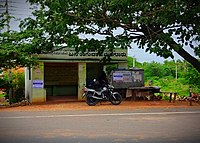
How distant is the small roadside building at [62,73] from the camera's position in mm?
15398

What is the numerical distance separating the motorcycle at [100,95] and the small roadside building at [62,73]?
1.14m

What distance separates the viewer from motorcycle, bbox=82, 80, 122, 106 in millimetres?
13625

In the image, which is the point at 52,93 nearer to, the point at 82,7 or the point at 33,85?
the point at 33,85

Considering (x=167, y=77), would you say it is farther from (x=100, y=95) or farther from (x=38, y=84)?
(x=38, y=84)

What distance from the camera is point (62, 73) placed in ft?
58.7

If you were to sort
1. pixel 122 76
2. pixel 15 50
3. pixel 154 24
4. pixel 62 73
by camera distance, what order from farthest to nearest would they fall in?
pixel 62 73 < pixel 122 76 < pixel 15 50 < pixel 154 24

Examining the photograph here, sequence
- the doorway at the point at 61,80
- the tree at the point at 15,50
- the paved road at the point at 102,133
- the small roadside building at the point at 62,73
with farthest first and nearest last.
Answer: the doorway at the point at 61,80, the small roadside building at the point at 62,73, the tree at the point at 15,50, the paved road at the point at 102,133

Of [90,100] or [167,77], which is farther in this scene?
[167,77]

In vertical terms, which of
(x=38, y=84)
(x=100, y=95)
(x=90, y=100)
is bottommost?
(x=90, y=100)

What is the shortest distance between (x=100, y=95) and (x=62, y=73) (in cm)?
465

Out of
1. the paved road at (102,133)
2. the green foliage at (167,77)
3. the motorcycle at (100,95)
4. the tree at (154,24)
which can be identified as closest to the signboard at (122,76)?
the green foliage at (167,77)

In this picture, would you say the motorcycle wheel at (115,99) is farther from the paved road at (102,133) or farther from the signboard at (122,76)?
the paved road at (102,133)

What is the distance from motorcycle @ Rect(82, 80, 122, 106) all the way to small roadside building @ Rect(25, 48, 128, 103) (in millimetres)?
1142

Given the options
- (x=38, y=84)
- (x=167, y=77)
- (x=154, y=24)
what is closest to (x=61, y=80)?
(x=38, y=84)
